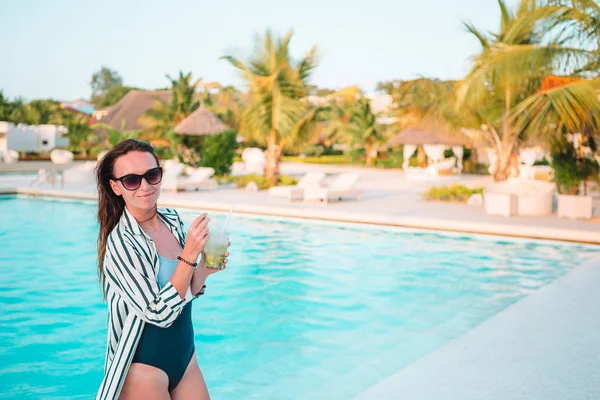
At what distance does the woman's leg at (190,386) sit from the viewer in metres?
2.19

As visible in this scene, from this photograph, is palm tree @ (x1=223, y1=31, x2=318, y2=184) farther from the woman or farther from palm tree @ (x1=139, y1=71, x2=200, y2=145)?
the woman

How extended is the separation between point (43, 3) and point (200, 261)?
41.3 metres

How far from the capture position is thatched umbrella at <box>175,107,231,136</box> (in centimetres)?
2252

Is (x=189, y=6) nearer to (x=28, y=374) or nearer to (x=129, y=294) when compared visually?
(x=28, y=374)

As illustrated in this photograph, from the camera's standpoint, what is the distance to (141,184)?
2092mm

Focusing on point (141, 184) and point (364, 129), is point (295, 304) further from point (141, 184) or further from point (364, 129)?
point (364, 129)

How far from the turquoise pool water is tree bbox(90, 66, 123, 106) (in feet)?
313

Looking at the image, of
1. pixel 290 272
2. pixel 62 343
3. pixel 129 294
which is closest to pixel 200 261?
pixel 129 294

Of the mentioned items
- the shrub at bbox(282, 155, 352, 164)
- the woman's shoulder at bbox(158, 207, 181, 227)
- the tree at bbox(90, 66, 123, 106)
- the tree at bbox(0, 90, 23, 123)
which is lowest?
the woman's shoulder at bbox(158, 207, 181, 227)

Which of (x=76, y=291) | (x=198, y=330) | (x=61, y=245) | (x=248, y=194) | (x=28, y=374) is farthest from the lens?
(x=248, y=194)

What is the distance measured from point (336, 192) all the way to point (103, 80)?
94.3m

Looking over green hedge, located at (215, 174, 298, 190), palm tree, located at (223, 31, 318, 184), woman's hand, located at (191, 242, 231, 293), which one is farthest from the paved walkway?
woman's hand, located at (191, 242, 231, 293)

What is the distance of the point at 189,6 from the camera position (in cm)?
3616

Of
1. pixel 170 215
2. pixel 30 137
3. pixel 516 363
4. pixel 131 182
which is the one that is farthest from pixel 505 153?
pixel 30 137
